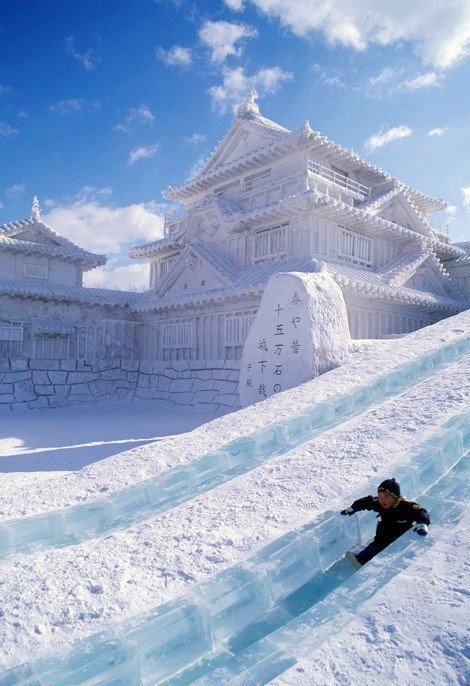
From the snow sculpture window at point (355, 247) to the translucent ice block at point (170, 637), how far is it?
44.4 feet

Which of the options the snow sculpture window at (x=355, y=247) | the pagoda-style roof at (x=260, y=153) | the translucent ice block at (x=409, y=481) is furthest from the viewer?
the pagoda-style roof at (x=260, y=153)

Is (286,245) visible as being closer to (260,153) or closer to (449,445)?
(260,153)

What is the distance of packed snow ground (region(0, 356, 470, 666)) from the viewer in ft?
8.86

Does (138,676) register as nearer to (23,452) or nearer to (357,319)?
(23,452)

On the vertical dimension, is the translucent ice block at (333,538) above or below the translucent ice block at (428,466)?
below

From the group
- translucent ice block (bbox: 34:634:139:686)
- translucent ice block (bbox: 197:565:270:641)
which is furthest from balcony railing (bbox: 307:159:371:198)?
translucent ice block (bbox: 34:634:139:686)

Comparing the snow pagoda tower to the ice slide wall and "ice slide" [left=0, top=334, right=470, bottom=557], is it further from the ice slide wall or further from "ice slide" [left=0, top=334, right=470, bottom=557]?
the ice slide wall

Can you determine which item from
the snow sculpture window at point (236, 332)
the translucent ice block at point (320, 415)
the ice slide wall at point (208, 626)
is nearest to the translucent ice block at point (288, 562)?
the ice slide wall at point (208, 626)

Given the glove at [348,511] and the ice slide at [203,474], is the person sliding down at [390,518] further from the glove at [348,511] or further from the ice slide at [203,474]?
the ice slide at [203,474]

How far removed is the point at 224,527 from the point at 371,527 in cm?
116

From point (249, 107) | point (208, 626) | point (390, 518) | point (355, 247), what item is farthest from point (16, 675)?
point (249, 107)

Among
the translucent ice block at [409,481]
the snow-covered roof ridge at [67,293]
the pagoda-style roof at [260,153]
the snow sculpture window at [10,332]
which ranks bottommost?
the translucent ice block at [409,481]

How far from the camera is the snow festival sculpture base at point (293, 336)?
26.7 ft

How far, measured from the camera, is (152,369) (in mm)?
17391
